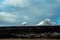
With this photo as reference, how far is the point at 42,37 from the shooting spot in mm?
2178

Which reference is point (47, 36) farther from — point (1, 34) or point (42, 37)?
point (1, 34)

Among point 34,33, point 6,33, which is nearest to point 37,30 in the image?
point 34,33

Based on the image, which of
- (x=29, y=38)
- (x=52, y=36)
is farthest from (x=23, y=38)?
(x=52, y=36)

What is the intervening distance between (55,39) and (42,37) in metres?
0.20

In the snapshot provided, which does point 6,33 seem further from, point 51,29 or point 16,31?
point 51,29

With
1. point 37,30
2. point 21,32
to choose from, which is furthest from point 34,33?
point 21,32

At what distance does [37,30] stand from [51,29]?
0.22 m

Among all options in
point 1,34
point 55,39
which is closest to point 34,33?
point 55,39

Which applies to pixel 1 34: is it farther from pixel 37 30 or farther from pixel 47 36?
pixel 47 36

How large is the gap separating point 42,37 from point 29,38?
0.20m

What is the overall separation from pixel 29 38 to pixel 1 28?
0.46 metres

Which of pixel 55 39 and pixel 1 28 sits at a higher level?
pixel 1 28

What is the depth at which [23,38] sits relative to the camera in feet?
7.18

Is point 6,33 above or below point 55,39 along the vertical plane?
above
